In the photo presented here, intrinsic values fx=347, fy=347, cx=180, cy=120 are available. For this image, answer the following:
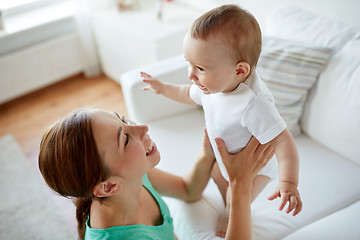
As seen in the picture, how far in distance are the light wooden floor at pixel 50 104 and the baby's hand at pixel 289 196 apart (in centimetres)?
218

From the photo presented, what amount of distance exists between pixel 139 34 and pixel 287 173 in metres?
1.87

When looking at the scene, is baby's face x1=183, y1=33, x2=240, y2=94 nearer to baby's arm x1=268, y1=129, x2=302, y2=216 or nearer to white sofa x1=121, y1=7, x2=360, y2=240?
baby's arm x1=268, y1=129, x2=302, y2=216

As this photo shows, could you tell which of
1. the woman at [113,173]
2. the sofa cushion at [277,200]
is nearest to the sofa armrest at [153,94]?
the sofa cushion at [277,200]

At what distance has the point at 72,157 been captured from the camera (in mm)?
891

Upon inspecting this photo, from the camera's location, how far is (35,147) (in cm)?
273

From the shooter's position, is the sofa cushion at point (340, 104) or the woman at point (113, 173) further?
the sofa cushion at point (340, 104)

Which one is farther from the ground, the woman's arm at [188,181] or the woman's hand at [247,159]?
the woman's hand at [247,159]

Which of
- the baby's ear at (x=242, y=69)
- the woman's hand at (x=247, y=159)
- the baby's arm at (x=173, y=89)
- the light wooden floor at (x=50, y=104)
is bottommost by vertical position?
the light wooden floor at (x=50, y=104)

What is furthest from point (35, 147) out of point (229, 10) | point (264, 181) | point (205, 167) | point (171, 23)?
point (229, 10)

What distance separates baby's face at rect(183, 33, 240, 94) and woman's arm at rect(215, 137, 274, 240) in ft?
0.63

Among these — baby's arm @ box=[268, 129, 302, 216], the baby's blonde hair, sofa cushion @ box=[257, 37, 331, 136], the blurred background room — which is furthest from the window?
baby's arm @ box=[268, 129, 302, 216]

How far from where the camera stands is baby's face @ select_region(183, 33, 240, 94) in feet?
3.16

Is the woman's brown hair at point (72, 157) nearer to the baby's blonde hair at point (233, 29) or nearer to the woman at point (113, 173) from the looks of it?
the woman at point (113, 173)

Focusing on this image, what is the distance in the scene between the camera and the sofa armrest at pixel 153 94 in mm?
1812
